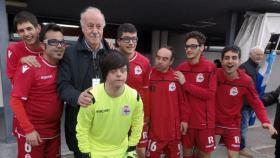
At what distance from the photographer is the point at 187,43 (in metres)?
3.69

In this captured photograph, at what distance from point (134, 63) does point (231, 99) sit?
1.43m

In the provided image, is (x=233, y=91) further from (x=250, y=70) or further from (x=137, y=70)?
Result: (x=250, y=70)

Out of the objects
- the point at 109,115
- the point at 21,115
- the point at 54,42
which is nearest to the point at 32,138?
the point at 21,115

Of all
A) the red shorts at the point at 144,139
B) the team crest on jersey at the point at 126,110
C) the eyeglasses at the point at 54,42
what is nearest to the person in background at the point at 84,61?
the eyeglasses at the point at 54,42

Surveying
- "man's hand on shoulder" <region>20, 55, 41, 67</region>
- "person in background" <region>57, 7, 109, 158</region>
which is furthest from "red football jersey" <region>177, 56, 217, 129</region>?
"man's hand on shoulder" <region>20, 55, 41, 67</region>

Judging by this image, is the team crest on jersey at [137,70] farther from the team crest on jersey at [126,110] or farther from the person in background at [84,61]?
the team crest on jersey at [126,110]

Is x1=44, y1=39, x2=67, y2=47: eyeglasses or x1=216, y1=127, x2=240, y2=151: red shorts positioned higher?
x1=44, y1=39, x2=67, y2=47: eyeglasses

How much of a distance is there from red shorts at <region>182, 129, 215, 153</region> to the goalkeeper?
4.60ft

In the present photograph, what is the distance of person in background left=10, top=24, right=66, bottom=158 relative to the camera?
9.07 feet

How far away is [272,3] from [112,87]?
6528mm

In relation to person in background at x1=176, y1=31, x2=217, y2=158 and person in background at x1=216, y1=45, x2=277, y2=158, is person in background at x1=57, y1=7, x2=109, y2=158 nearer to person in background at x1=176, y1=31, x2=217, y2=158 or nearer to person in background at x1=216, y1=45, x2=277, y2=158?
person in background at x1=176, y1=31, x2=217, y2=158

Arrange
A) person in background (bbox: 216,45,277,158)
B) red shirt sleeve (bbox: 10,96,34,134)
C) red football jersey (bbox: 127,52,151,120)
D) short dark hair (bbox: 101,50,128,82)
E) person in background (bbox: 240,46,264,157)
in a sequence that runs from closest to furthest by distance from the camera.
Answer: short dark hair (bbox: 101,50,128,82)
red shirt sleeve (bbox: 10,96,34,134)
red football jersey (bbox: 127,52,151,120)
person in background (bbox: 216,45,277,158)
person in background (bbox: 240,46,264,157)

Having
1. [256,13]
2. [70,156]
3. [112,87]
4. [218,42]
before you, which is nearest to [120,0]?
[256,13]

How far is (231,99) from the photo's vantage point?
3939mm
